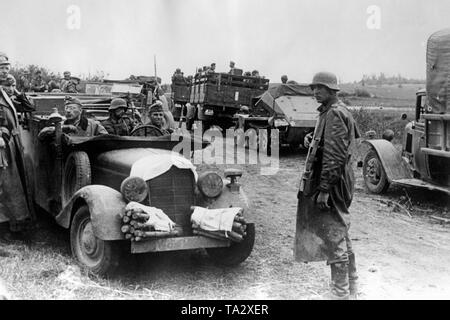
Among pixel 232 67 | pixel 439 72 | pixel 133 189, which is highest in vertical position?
pixel 232 67

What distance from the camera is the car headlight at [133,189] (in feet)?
17.4

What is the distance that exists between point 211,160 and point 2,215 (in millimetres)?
7168

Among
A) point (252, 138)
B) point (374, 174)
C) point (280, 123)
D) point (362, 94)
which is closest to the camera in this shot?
point (374, 174)

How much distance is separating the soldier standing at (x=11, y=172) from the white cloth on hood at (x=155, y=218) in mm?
1992

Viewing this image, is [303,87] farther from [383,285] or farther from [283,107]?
[383,285]

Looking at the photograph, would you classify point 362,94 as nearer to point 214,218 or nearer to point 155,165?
point 155,165

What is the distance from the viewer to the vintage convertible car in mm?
5176

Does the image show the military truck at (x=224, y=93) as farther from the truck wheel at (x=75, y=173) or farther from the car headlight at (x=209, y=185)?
the car headlight at (x=209, y=185)

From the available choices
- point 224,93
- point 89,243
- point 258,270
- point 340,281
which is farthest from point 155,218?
point 224,93

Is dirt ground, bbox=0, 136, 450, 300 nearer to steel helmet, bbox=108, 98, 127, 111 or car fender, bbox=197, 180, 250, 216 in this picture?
car fender, bbox=197, 180, 250, 216

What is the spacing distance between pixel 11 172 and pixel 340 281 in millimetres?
3781

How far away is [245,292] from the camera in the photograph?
5160 mm

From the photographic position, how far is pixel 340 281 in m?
4.79

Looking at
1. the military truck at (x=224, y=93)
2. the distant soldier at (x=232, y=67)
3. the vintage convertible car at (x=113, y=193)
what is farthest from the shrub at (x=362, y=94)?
the vintage convertible car at (x=113, y=193)
